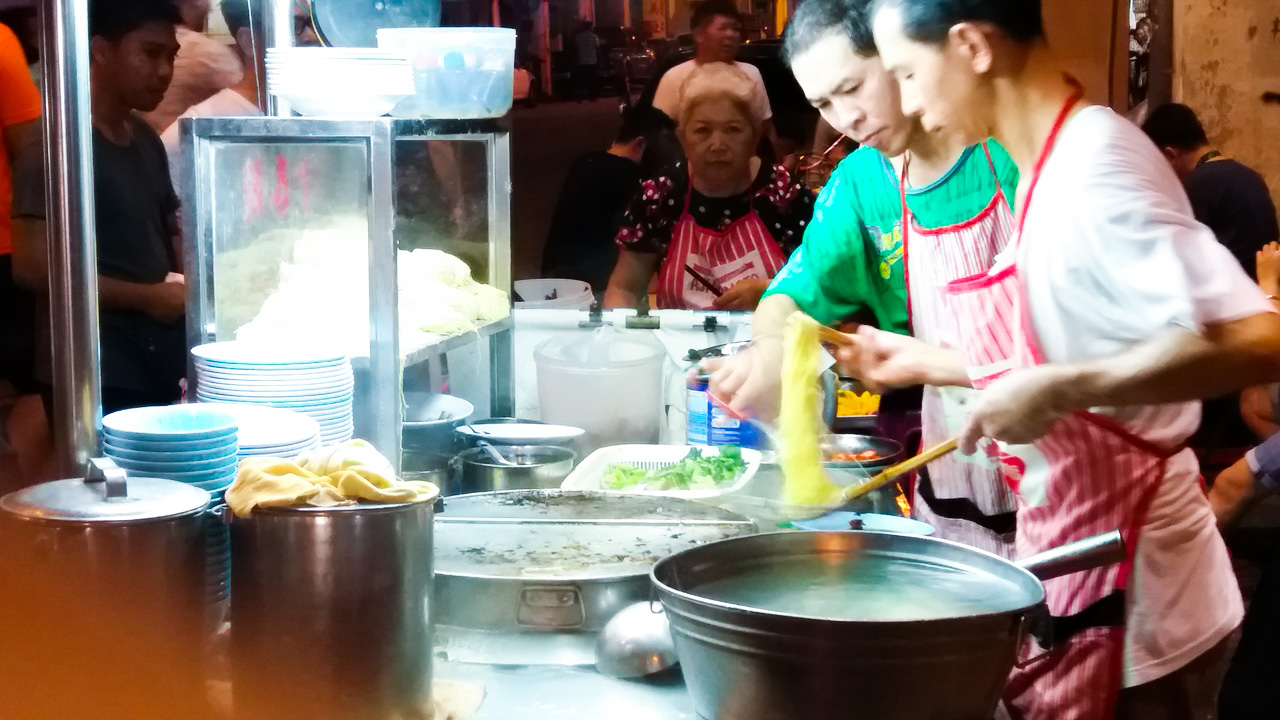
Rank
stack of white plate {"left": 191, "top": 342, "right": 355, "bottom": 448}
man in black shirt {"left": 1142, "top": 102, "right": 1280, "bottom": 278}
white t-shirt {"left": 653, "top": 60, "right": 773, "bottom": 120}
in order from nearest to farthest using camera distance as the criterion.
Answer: stack of white plate {"left": 191, "top": 342, "right": 355, "bottom": 448}, white t-shirt {"left": 653, "top": 60, "right": 773, "bottom": 120}, man in black shirt {"left": 1142, "top": 102, "right": 1280, "bottom": 278}

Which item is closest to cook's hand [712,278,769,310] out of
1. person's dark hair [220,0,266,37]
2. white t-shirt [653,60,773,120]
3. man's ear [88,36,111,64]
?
white t-shirt [653,60,773,120]

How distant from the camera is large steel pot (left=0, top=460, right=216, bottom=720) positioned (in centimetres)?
136

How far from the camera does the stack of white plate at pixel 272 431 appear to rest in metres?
1.83

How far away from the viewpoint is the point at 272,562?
1404 mm

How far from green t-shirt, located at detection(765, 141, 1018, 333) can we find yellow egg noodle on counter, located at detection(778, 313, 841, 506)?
1.37ft

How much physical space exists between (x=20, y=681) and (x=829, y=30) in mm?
1721

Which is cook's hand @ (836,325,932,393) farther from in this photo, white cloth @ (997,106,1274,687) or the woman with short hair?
the woman with short hair

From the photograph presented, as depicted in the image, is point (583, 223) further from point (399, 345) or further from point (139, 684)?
point (139, 684)

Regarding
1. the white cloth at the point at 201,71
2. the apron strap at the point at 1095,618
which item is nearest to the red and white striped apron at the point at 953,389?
the apron strap at the point at 1095,618

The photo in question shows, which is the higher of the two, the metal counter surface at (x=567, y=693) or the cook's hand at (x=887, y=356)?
the cook's hand at (x=887, y=356)

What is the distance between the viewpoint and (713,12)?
4461mm

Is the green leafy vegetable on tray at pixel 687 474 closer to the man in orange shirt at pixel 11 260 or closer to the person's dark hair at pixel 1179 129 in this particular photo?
the man in orange shirt at pixel 11 260

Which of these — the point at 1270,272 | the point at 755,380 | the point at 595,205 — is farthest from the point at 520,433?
the point at 1270,272

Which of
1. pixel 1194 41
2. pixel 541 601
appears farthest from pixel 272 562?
pixel 1194 41
